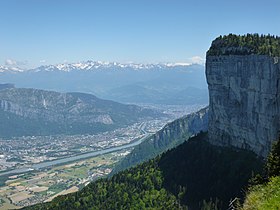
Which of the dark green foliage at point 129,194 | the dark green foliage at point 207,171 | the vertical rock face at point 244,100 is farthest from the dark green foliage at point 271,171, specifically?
the dark green foliage at point 129,194

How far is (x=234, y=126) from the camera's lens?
248 ft

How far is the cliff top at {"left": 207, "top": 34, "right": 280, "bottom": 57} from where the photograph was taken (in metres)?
66.3

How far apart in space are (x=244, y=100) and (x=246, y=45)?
9.07m

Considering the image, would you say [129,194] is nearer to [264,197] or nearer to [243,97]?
[243,97]

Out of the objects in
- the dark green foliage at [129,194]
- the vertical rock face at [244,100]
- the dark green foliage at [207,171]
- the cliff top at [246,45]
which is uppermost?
the cliff top at [246,45]

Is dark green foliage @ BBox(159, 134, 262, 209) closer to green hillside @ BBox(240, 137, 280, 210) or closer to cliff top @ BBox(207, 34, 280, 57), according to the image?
cliff top @ BBox(207, 34, 280, 57)

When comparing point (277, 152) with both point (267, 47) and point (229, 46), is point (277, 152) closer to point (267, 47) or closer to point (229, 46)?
point (267, 47)

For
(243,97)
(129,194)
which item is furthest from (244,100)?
(129,194)

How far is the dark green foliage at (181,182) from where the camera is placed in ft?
218

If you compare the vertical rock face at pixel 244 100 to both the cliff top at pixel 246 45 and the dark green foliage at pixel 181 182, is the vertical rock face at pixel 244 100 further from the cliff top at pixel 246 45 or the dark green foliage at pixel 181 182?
the dark green foliage at pixel 181 182

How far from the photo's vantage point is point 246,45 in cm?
7231

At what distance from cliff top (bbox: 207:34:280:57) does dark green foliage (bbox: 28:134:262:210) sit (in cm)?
1654

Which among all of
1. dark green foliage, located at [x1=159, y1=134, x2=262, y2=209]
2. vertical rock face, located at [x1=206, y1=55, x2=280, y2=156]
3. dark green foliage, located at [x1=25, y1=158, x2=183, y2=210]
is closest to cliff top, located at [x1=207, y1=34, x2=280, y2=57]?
vertical rock face, located at [x1=206, y1=55, x2=280, y2=156]

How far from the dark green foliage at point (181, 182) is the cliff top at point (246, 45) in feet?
54.3
